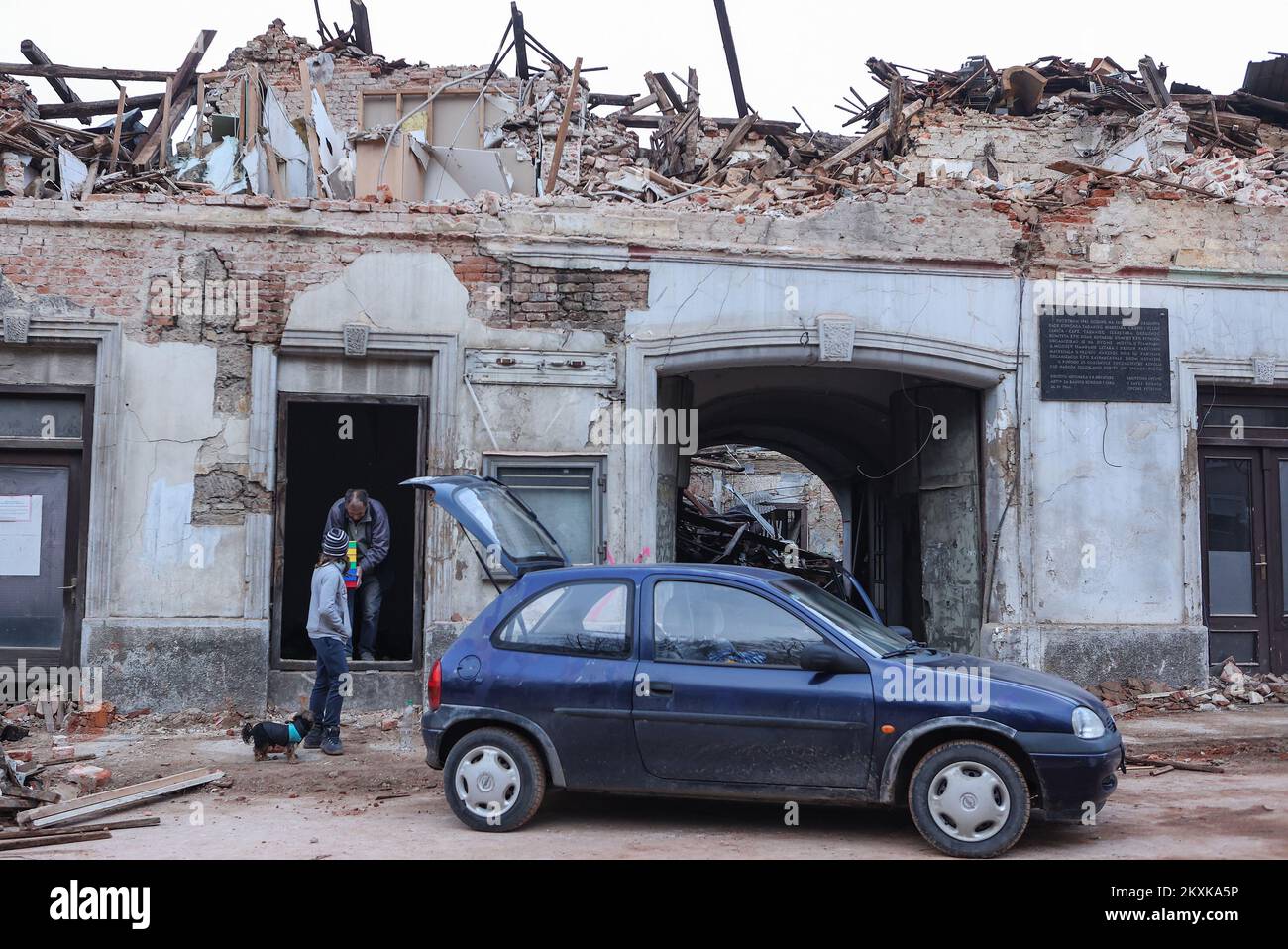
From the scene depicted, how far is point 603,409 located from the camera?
34.4 ft

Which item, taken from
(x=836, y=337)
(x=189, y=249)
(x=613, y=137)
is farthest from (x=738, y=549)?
(x=189, y=249)

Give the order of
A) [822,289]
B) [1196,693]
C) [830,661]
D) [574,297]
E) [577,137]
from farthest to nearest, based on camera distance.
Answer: [577,137] → [822,289] → [574,297] → [1196,693] → [830,661]

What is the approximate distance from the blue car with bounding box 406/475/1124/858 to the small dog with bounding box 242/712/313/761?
2.15 meters

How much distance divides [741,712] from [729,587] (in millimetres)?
Result: 668

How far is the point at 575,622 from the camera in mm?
6227

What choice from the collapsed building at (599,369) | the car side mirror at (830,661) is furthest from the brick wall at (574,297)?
the car side mirror at (830,661)

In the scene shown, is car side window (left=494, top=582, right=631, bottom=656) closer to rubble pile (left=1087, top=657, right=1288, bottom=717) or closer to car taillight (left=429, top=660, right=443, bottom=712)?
car taillight (left=429, top=660, right=443, bottom=712)

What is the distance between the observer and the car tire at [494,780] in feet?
19.8

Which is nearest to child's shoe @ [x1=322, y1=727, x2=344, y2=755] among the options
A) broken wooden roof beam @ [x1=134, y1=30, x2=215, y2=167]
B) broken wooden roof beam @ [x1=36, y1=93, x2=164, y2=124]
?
broken wooden roof beam @ [x1=134, y1=30, x2=215, y2=167]

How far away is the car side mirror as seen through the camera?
569 centimetres

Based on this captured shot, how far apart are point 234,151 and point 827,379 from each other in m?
6.88

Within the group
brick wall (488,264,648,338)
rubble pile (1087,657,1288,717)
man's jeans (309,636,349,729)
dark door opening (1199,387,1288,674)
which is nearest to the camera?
man's jeans (309,636,349,729)

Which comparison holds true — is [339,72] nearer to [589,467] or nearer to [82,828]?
[589,467]

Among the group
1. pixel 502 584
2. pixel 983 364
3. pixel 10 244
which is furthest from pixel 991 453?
pixel 10 244
